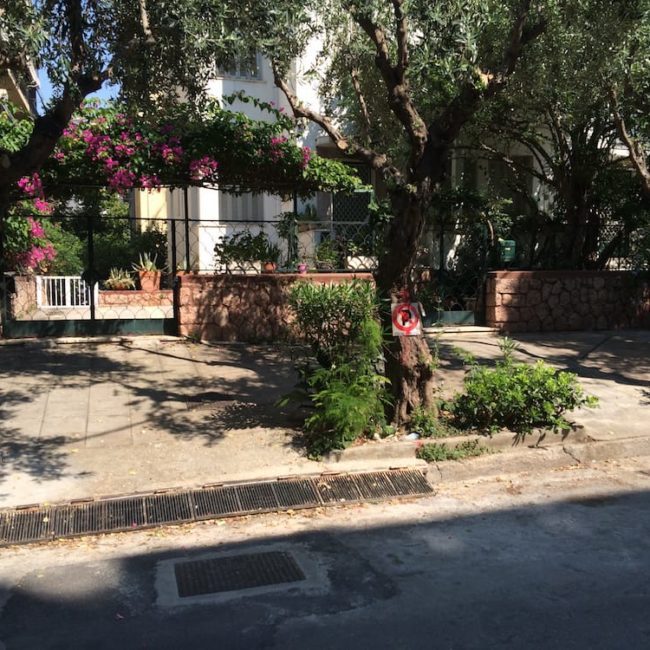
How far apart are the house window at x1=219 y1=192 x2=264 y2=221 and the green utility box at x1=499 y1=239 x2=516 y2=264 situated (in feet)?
18.7

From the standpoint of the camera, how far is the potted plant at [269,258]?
1159 centimetres

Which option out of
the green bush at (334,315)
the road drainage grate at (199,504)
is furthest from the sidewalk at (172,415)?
the green bush at (334,315)

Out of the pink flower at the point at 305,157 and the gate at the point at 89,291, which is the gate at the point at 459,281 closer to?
the pink flower at the point at 305,157

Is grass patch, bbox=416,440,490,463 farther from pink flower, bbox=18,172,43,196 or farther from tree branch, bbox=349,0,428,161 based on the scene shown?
pink flower, bbox=18,172,43,196

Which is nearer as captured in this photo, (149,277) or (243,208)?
(149,277)

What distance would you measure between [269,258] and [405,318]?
5442 mm

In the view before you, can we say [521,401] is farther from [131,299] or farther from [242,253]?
[131,299]

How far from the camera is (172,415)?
7.29 metres

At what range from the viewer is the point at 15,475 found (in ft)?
18.5

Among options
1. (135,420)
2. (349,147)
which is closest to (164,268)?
(135,420)

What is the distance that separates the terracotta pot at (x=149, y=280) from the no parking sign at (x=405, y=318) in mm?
8894

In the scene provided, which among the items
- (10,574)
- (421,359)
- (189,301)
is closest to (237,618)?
(10,574)

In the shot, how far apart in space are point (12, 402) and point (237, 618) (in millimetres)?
5060

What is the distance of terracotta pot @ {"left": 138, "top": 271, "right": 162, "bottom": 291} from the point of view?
14289mm
